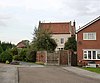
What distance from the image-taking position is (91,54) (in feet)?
146

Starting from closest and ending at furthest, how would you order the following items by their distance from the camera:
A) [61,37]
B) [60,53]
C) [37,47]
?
[60,53]
[37,47]
[61,37]

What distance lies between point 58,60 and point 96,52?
20.0 ft

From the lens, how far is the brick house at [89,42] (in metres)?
44.5

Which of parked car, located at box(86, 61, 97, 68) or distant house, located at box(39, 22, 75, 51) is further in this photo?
distant house, located at box(39, 22, 75, 51)

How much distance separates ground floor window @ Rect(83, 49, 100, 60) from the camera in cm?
4438

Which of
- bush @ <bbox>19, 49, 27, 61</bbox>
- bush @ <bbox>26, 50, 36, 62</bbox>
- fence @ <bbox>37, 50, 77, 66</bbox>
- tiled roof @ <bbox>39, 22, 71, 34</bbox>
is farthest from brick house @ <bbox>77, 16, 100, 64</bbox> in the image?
tiled roof @ <bbox>39, 22, 71, 34</bbox>

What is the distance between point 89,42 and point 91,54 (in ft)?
6.21

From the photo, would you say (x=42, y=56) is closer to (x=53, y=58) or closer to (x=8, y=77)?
(x=53, y=58)

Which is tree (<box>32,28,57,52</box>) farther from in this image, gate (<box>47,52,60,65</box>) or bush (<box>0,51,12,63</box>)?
gate (<box>47,52,60,65</box>)

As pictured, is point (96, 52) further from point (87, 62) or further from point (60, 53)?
point (60, 53)

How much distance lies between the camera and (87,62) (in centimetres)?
4422

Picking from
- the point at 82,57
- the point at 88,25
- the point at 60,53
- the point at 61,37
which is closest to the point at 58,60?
the point at 60,53

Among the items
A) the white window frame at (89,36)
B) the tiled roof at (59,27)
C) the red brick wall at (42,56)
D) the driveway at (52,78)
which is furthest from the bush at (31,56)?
the driveway at (52,78)

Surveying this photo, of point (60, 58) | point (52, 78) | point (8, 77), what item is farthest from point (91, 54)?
point (8, 77)
